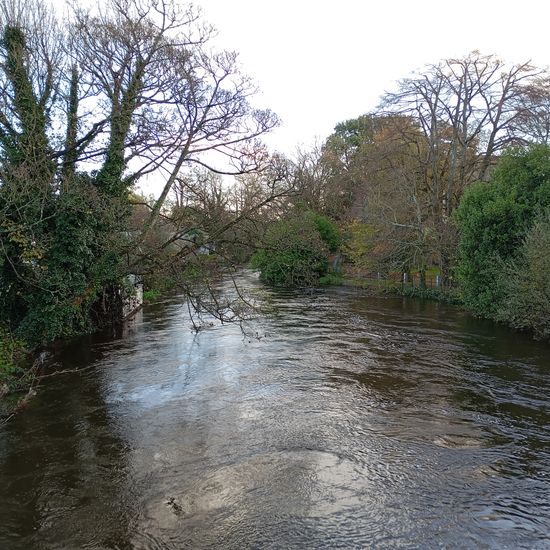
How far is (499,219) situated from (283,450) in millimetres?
16045

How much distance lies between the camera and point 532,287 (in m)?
16.7

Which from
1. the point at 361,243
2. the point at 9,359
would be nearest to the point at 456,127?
the point at 361,243

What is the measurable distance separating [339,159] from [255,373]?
1461 inches

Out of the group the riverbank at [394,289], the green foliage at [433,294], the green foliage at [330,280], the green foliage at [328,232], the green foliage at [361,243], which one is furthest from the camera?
the green foliage at [328,232]

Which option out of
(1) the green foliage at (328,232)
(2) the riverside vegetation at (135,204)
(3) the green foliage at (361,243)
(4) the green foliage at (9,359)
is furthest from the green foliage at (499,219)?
(4) the green foliage at (9,359)

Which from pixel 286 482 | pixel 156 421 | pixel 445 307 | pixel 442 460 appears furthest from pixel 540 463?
pixel 445 307

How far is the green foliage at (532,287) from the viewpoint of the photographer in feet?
53.8

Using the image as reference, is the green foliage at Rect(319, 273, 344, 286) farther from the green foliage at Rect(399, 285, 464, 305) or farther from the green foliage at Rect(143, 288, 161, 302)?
the green foliage at Rect(143, 288, 161, 302)

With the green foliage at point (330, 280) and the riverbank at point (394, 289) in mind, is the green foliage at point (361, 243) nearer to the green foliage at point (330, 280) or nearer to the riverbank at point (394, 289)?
the riverbank at point (394, 289)

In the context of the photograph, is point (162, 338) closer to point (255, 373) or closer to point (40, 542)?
point (255, 373)

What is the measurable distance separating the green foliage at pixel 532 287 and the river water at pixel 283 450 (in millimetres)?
1533

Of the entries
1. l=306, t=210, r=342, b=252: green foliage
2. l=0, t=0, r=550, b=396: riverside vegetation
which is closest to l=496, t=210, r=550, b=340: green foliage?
l=0, t=0, r=550, b=396: riverside vegetation

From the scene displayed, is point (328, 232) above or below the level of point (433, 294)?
above

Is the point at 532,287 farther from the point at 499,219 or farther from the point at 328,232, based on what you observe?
the point at 328,232
